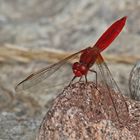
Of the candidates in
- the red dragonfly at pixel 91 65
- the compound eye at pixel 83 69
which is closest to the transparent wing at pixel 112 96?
the red dragonfly at pixel 91 65

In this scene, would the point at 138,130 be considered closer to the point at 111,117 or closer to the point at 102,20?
the point at 111,117

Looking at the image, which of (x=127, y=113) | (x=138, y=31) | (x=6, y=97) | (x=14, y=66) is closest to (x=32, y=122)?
(x=127, y=113)

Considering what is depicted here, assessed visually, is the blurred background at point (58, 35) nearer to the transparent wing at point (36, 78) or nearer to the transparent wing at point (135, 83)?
the transparent wing at point (135, 83)

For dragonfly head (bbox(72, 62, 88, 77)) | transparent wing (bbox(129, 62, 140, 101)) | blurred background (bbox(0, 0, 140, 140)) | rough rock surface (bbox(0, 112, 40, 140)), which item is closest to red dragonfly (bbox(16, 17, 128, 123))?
dragonfly head (bbox(72, 62, 88, 77))

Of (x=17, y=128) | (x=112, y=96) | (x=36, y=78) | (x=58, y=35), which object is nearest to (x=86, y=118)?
(x=112, y=96)

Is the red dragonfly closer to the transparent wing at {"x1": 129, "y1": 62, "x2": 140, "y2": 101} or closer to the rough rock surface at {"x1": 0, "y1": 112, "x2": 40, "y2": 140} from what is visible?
the transparent wing at {"x1": 129, "y1": 62, "x2": 140, "y2": 101}

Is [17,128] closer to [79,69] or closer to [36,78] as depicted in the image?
[36,78]

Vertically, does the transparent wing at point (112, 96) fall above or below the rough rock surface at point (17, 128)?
below

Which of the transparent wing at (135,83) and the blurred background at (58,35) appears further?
A: the blurred background at (58,35)
